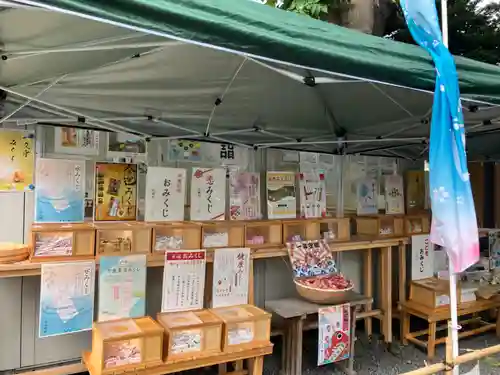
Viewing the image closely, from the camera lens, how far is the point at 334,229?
3.44 metres

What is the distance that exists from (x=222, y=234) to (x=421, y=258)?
6.82 feet

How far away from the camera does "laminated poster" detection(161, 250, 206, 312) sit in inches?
102

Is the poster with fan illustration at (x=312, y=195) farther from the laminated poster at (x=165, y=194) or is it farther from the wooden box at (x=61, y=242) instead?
the wooden box at (x=61, y=242)

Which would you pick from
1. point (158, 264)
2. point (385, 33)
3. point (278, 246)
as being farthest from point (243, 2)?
point (385, 33)

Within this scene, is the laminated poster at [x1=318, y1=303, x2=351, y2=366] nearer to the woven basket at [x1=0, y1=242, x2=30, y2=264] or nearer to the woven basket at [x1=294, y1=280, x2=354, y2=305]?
the woven basket at [x1=294, y1=280, x2=354, y2=305]

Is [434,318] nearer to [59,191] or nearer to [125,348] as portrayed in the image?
[125,348]

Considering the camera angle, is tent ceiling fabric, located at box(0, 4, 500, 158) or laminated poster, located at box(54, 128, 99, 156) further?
laminated poster, located at box(54, 128, 99, 156)

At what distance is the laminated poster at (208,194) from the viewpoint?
3.04m

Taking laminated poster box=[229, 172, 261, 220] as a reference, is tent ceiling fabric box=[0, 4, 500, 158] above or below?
above

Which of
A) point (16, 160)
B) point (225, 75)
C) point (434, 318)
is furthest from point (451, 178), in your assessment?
point (16, 160)

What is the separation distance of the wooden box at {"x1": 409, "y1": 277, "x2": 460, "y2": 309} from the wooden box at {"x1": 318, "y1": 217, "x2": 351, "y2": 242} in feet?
2.68

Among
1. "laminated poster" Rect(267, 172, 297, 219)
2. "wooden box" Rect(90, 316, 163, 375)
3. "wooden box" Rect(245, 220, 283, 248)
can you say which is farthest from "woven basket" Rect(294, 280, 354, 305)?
"wooden box" Rect(90, 316, 163, 375)

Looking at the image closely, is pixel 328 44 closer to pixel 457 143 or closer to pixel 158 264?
pixel 457 143

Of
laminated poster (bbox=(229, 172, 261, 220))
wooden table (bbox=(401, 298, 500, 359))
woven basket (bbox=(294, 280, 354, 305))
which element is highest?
laminated poster (bbox=(229, 172, 261, 220))
